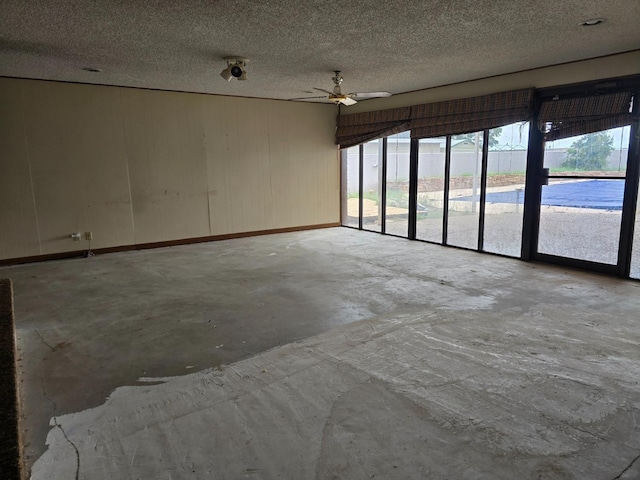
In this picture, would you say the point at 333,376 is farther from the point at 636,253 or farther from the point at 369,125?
the point at 369,125

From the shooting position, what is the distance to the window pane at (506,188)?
5934 millimetres

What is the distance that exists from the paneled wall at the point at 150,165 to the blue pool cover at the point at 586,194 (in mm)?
4153

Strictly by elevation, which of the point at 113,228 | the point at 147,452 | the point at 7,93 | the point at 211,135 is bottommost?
the point at 147,452

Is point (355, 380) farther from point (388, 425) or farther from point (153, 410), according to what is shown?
point (153, 410)

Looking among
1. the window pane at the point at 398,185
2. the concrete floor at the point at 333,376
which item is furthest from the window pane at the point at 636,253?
the window pane at the point at 398,185

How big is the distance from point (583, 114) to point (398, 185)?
323cm

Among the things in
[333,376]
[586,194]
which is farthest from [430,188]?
[333,376]

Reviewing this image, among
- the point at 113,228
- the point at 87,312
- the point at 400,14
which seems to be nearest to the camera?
the point at 400,14

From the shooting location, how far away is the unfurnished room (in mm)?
2225

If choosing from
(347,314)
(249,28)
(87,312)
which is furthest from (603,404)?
(87,312)

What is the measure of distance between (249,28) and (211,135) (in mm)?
3813

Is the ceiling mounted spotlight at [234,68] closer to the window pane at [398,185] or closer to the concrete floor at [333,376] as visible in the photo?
the concrete floor at [333,376]

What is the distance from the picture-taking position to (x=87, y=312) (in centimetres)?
409

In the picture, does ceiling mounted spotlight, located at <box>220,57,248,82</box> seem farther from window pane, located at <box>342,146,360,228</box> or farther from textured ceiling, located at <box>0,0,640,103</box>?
window pane, located at <box>342,146,360,228</box>
